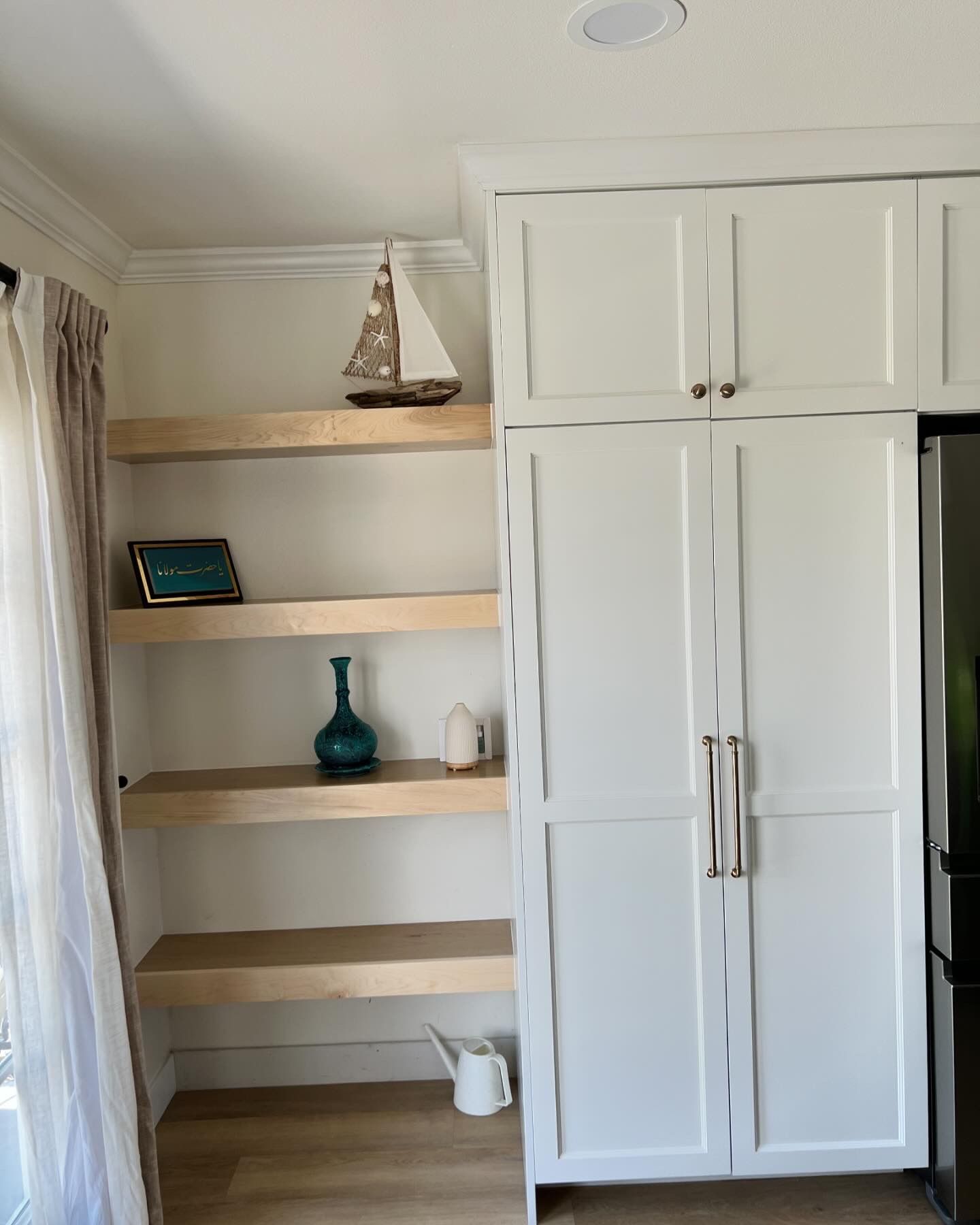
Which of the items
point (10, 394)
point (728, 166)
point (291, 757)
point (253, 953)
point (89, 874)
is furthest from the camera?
point (291, 757)

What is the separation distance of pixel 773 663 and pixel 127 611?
1.58 m

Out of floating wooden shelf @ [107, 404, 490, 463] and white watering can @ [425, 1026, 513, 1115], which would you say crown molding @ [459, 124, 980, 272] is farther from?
white watering can @ [425, 1026, 513, 1115]

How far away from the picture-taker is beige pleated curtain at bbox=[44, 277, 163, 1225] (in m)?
2.01

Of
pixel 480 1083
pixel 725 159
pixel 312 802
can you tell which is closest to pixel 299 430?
pixel 312 802

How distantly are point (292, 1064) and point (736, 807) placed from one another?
1642 mm

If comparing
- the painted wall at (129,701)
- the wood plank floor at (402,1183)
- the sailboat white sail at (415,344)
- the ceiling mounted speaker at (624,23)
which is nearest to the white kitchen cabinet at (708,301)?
the sailboat white sail at (415,344)

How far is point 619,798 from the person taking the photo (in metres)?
2.19

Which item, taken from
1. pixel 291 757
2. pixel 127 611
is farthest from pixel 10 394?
pixel 291 757

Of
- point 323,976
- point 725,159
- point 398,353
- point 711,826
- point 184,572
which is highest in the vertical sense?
point 725,159

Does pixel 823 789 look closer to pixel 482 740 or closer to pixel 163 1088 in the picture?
pixel 482 740

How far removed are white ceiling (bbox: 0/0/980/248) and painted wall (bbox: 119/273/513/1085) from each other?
1.65 ft

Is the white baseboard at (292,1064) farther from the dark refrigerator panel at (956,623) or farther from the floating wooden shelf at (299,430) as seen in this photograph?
the floating wooden shelf at (299,430)

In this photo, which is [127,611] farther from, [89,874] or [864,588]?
[864,588]

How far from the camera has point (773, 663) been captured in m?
2.19
